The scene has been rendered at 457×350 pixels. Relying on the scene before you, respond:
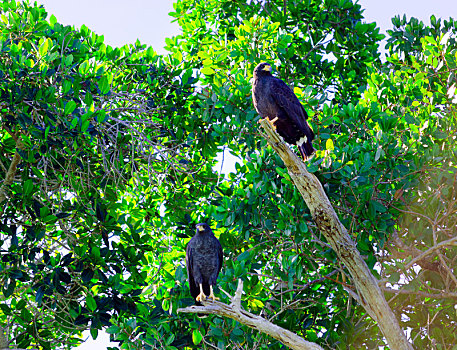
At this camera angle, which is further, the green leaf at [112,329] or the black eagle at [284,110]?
the black eagle at [284,110]

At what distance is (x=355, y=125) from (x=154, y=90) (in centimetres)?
287

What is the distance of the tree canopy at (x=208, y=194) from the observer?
6.01 meters

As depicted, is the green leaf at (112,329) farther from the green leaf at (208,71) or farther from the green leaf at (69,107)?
the green leaf at (208,71)

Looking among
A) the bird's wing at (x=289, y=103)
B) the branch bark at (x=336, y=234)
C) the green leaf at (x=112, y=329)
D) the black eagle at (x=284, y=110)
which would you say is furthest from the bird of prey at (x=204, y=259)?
the branch bark at (x=336, y=234)

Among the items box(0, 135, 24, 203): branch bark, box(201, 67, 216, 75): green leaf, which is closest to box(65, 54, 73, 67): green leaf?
box(0, 135, 24, 203): branch bark

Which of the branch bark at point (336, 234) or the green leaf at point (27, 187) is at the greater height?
the green leaf at point (27, 187)

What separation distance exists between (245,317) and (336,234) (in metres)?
1.17

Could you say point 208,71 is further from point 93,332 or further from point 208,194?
point 93,332

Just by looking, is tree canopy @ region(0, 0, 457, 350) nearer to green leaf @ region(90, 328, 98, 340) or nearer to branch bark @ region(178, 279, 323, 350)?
green leaf @ region(90, 328, 98, 340)

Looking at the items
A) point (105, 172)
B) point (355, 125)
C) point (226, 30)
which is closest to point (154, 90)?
point (105, 172)

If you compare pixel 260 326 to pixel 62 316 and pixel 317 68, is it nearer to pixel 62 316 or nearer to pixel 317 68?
pixel 62 316

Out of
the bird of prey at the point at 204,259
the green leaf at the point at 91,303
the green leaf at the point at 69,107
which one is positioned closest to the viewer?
the green leaf at the point at 69,107

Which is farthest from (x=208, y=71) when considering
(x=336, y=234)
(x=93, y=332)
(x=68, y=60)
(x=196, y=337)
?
(x=93, y=332)

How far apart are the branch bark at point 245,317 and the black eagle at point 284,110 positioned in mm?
1901
